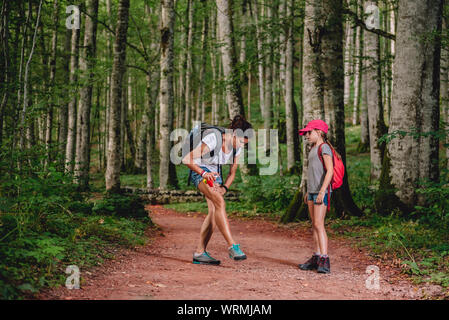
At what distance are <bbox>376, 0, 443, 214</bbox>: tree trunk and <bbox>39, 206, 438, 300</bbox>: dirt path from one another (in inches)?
79.9

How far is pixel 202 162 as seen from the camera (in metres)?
5.59

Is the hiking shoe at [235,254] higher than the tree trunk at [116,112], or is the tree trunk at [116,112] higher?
the tree trunk at [116,112]

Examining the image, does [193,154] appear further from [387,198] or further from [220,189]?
[387,198]

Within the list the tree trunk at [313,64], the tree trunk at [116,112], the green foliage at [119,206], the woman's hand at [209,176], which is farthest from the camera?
the tree trunk at [116,112]

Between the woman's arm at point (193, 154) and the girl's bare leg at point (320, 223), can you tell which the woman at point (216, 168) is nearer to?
the woman's arm at point (193, 154)

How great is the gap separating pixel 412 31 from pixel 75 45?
1221 cm

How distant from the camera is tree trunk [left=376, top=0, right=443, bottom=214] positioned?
8594 millimetres

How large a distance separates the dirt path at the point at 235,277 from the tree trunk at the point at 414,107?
2.03m

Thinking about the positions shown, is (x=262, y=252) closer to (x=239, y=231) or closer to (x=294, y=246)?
(x=294, y=246)

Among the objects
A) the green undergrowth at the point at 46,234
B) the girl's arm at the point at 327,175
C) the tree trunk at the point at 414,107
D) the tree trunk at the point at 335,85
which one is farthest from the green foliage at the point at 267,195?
the girl's arm at the point at 327,175

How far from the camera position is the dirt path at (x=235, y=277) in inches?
167

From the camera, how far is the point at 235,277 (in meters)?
5.04

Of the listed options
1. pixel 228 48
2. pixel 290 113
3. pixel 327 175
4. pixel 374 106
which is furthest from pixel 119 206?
pixel 290 113
